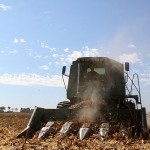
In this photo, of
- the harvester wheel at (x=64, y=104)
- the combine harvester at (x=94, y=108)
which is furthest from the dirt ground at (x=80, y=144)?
the harvester wheel at (x=64, y=104)

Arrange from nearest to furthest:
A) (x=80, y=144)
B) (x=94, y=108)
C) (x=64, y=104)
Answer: (x=80, y=144), (x=94, y=108), (x=64, y=104)

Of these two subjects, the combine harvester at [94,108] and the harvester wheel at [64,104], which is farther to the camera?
the harvester wheel at [64,104]

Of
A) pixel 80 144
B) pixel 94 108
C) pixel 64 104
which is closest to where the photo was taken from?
pixel 80 144

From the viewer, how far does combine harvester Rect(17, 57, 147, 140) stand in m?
8.95

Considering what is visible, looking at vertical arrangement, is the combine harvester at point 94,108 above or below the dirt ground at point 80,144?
above

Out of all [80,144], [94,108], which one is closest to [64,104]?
[94,108]

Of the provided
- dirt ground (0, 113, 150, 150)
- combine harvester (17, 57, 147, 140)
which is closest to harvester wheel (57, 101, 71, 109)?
combine harvester (17, 57, 147, 140)

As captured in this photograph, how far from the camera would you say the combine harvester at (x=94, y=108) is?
895 cm

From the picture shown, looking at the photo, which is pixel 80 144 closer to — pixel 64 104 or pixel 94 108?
pixel 94 108

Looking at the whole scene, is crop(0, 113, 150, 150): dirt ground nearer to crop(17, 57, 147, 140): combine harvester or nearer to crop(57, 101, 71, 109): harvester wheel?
crop(17, 57, 147, 140): combine harvester

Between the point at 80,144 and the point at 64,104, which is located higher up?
the point at 64,104

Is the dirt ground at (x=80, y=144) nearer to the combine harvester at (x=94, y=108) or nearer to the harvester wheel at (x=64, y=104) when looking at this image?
the combine harvester at (x=94, y=108)

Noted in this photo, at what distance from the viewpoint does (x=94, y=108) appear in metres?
9.71

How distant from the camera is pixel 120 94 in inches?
439
